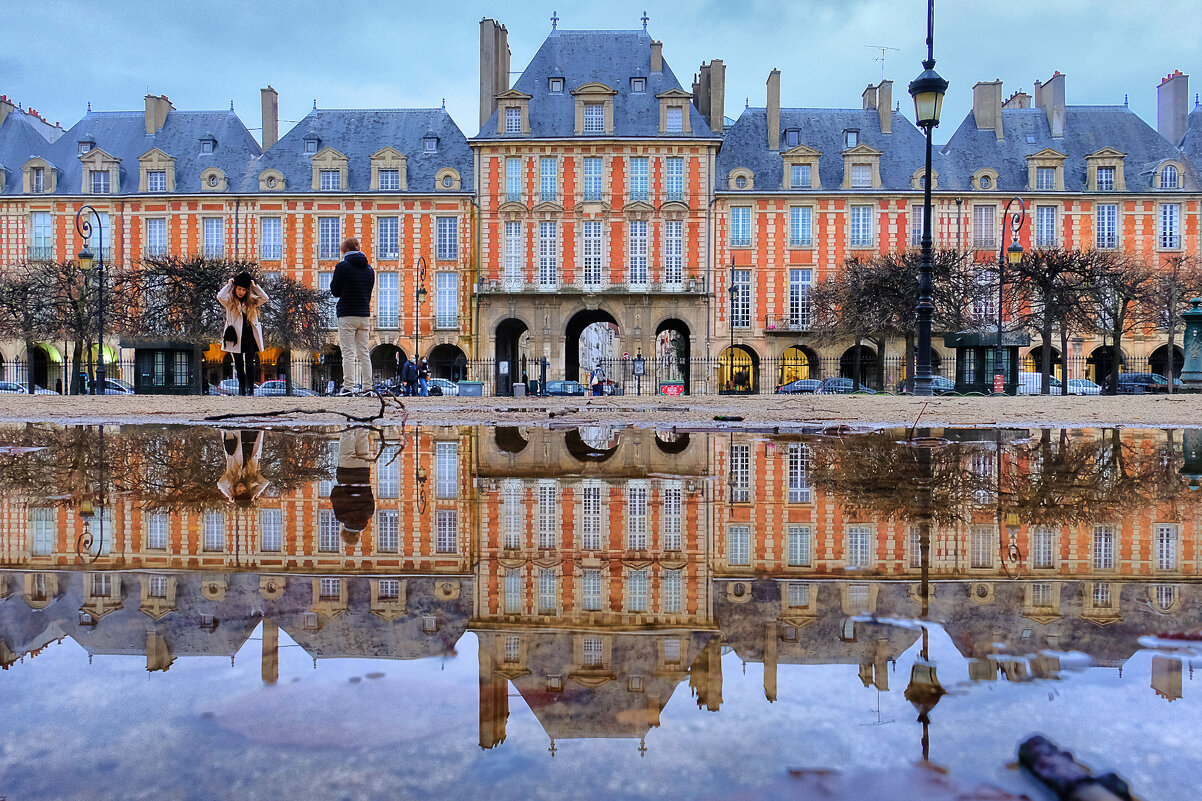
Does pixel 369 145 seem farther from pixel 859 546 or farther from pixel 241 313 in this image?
pixel 859 546

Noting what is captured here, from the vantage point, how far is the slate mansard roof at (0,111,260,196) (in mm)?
42000

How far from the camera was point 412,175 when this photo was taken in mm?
41625

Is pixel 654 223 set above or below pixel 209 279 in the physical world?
above

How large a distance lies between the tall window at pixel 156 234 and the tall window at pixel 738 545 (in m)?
44.5

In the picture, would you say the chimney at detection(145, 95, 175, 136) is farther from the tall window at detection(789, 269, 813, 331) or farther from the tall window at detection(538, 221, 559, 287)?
the tall window at detection(789, 269, 813, 331)

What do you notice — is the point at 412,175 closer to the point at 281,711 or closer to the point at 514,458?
the point at 514,458

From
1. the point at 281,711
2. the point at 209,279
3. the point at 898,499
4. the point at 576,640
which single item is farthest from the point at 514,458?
the point at 209,279

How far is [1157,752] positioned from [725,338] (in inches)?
1553

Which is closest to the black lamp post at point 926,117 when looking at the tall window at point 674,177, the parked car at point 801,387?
the parked car at point 801,387

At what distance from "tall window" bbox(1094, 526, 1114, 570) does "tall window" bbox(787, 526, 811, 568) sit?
0.78 meters

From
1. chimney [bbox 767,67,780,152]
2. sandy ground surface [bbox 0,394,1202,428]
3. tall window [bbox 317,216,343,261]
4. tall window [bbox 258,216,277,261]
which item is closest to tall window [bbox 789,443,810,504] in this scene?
sandy ground surface [bbox 0,394,1202,428]

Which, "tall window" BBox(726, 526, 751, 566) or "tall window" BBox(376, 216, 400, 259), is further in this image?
"tall window" BBox(376, 216, 400, 259)

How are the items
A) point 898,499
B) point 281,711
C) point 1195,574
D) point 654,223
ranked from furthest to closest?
Result: point 654,223, point 898,499, point 1195,574, point 281,711

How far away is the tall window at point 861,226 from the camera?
40500 millimetres
